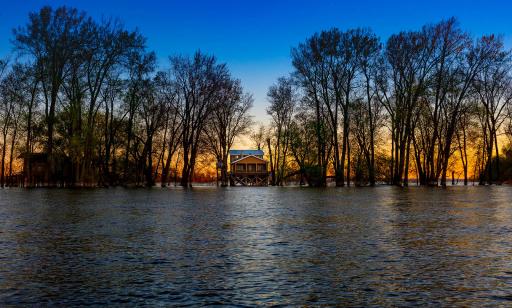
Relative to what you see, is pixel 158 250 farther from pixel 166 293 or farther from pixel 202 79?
pixel 202 79

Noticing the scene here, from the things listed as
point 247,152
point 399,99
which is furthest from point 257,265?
point 247,152

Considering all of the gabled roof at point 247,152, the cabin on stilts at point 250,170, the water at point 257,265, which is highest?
the gabled roof at point 247,152

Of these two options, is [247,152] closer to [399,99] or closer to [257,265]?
[399,99]

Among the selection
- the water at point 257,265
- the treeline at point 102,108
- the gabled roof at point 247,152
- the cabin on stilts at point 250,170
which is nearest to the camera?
the water at point 257,265

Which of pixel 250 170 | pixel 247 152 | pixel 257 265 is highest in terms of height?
pixel 247 152

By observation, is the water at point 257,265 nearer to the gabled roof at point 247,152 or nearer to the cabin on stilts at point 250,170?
the cabin on stilts at point 250,170

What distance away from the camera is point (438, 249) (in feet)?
23.3

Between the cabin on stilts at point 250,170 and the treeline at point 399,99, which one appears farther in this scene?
the cabin on stilts at point 250,170

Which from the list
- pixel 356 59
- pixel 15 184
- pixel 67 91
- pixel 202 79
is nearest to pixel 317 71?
pixel 356 59

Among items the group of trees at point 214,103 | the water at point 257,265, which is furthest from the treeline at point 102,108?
the water at point 257,265

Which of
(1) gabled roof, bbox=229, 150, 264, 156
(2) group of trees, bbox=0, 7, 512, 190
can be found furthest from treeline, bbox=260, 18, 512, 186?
(1) gabled roof, bbox=229, 150, 264, 156

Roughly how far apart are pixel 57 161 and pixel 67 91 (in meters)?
8.21

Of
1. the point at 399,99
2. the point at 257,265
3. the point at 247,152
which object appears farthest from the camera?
the point at 247,152

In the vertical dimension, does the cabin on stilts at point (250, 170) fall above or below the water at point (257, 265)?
above
